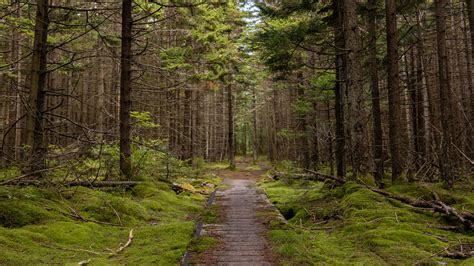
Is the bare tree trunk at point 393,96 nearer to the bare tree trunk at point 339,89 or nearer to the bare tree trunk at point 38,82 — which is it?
the bare tree trunk at point 339,89

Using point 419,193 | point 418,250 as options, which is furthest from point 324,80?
point 418,250

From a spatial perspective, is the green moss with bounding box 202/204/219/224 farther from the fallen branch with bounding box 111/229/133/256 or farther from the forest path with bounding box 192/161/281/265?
the fallen branch with bounding box 111/229/133/256

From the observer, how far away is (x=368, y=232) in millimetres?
6133

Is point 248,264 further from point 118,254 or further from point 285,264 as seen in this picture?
point 118,254

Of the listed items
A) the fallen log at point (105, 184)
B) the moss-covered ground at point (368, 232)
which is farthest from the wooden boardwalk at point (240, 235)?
the fallen log at point (105, 184)

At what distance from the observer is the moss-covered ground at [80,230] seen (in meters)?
4.86

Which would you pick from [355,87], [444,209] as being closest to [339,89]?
[355,87]

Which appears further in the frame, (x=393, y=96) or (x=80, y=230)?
(x=393, y=96)

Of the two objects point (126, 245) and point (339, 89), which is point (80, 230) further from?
point (339, 89)

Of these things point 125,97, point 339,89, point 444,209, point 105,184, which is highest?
point 339,89

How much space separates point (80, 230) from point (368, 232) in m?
5.03

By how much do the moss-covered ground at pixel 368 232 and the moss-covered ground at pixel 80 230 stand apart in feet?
6.52

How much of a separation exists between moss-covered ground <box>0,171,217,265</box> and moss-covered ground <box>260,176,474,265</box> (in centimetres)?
199

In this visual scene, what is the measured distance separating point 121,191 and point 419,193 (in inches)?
304
